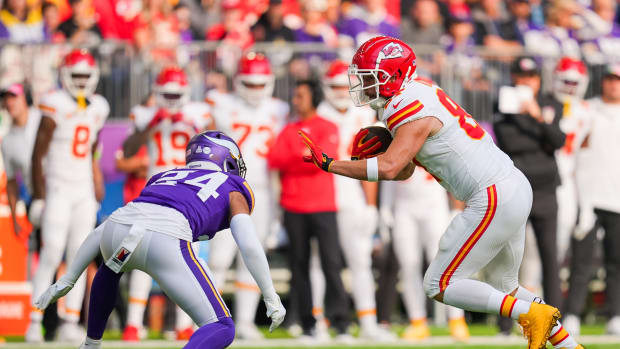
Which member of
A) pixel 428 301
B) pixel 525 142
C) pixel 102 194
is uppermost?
pixel 525 142

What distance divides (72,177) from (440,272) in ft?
13.5

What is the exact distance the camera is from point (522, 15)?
13281 millimetres

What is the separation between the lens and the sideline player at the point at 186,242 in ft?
17.9

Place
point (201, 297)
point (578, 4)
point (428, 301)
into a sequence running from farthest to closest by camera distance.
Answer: point (578, 4) → point (428, 301) → point (201, 297)

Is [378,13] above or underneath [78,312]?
above

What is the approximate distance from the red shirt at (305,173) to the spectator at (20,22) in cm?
381

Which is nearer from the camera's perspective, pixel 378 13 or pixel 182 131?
pixel 182 131

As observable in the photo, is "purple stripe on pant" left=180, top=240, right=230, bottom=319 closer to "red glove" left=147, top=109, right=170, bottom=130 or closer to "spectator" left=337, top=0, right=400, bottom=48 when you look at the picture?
"red glove" left=147, top=109, right=170, bottom=130

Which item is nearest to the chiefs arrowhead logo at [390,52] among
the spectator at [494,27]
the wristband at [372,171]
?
the wristband at [372,171]

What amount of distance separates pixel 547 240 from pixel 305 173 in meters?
2.04

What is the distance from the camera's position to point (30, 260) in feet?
32.7

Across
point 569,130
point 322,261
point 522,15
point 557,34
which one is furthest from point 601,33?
point 322,261

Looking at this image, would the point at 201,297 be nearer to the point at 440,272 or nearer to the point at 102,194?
the point at 440,272

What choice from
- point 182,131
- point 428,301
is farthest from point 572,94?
point 182,131
